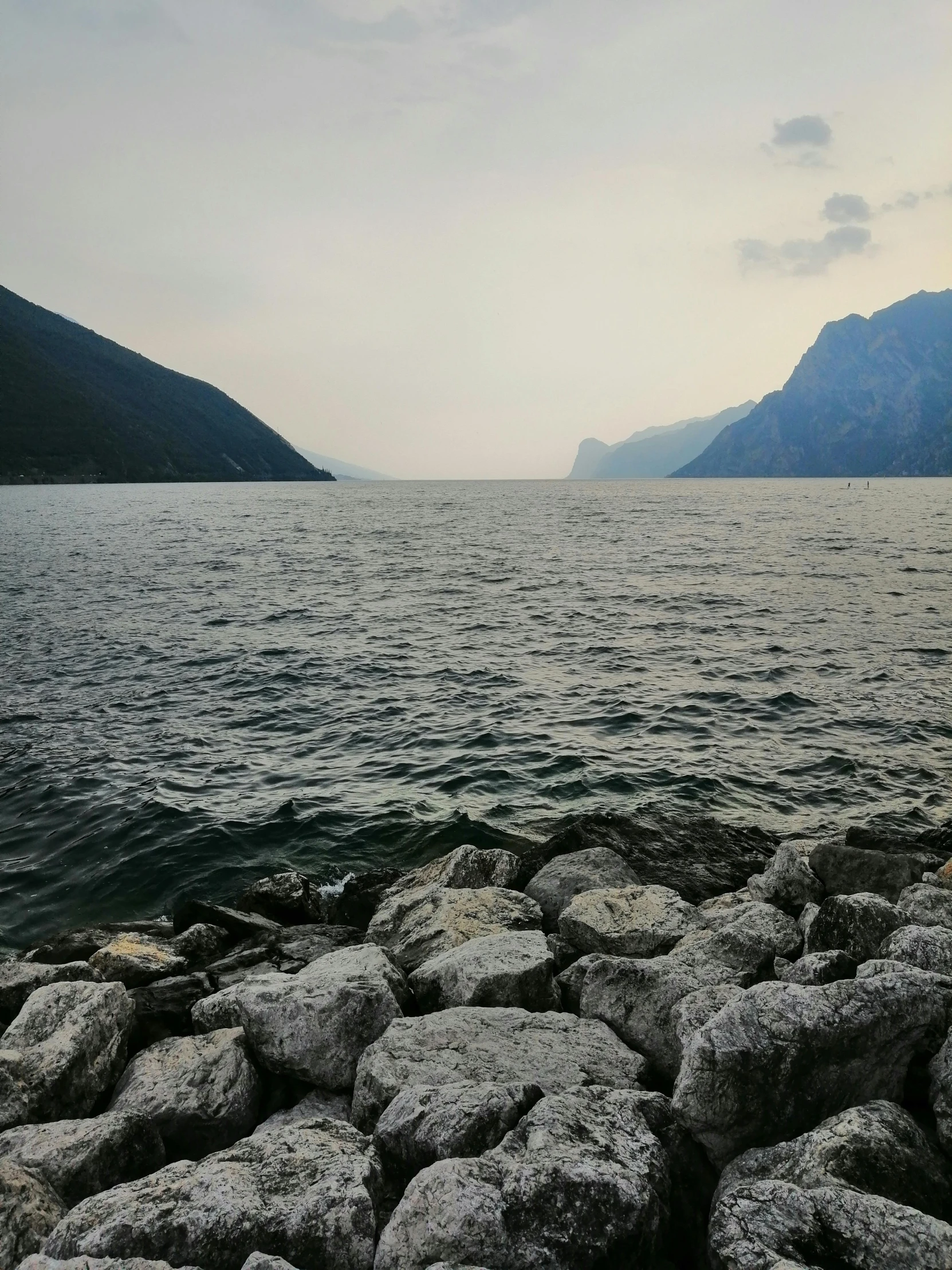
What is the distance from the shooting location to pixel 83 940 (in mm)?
11258

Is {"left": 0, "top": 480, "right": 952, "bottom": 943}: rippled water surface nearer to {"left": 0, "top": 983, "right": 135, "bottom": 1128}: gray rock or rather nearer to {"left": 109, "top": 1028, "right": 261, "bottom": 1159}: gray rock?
{"left": 0, "top": 983, "right": 135, "bottom": 1128}: gray rock

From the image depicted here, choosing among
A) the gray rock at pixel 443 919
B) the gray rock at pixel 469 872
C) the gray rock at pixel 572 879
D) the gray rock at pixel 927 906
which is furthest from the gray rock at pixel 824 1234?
the gray rock at pixel 469 872

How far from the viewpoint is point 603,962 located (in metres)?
8.30

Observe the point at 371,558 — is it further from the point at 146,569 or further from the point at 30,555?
the point at 30,555

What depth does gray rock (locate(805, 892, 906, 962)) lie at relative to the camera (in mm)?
8336

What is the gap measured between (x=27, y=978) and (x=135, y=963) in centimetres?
125

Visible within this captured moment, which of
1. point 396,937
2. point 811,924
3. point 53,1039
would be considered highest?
point 811,924

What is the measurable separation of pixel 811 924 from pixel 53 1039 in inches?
333

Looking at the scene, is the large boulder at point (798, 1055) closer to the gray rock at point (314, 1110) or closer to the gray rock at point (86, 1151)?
the gray rock at point (314, 1110)

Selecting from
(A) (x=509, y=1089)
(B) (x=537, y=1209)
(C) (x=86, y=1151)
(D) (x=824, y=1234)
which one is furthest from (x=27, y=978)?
(D) (x=824, y=1234)

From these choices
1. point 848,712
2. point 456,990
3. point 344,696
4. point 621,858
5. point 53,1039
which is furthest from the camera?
point 344,696

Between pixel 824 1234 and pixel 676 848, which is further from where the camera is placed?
pixel 676 848

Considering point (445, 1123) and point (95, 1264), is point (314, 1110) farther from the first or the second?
point (95, 1264)

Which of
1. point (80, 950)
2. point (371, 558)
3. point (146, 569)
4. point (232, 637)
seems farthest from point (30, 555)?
point (80, 950)
